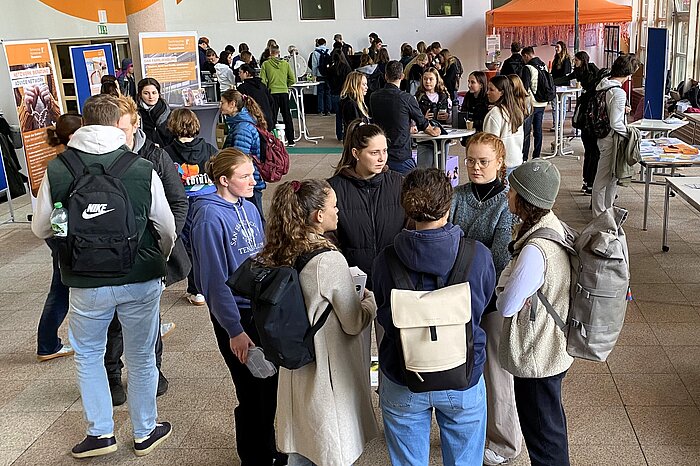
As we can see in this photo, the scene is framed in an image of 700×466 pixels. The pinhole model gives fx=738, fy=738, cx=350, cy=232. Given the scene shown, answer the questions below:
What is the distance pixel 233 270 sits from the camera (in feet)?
8.85

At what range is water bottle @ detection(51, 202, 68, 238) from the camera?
2756mm

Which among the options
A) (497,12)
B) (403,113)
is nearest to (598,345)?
(403,113)

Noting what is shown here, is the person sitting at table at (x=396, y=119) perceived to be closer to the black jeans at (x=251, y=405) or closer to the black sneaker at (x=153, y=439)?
the black sneaker at (x=153, y=439)

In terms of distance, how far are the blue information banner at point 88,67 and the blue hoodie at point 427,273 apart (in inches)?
286

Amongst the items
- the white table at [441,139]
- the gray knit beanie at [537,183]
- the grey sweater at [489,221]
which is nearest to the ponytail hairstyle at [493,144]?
the grey sweater at [489,221]

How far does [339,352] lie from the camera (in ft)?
7.64

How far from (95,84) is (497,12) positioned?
843 centimetres

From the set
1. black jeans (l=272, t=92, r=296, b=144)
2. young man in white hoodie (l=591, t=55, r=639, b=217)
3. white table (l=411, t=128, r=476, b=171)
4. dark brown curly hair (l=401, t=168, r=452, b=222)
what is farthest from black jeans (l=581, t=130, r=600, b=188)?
black jeans (l=272, t=92, r=296, b=144)

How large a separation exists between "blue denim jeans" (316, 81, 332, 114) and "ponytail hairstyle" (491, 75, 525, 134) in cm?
1017

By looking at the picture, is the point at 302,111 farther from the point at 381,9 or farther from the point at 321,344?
the point at 321,344

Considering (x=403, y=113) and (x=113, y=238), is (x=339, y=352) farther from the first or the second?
(x=403, y=113)

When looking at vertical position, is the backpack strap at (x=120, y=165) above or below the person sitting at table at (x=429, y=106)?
above

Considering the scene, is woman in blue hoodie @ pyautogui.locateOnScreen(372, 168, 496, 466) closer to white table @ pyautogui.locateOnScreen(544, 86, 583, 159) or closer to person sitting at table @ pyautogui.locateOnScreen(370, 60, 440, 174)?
person sitting at table @ pyautogui.locateOnScreen(370, 60, 440, 174)

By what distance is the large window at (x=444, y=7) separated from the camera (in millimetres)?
16766
